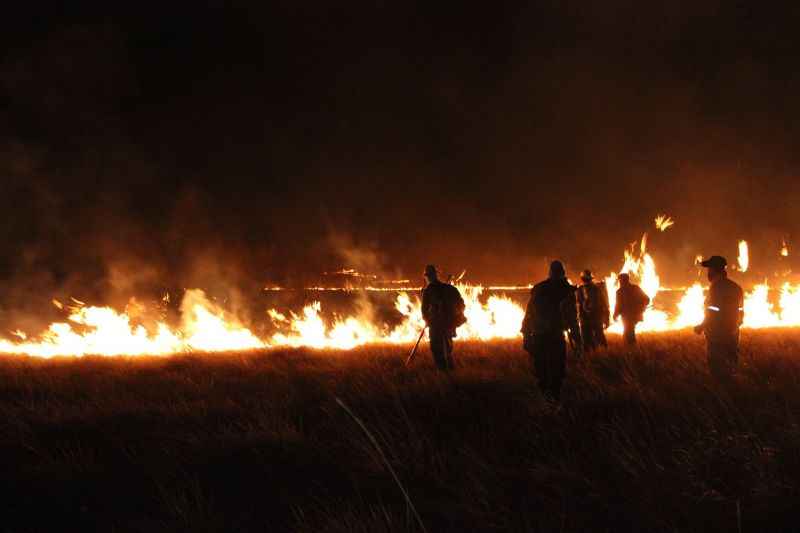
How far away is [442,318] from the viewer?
1004cm

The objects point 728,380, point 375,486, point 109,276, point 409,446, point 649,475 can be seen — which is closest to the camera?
point 649,475

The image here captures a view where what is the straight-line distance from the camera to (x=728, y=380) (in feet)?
23.6

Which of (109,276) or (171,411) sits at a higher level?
(109,276)

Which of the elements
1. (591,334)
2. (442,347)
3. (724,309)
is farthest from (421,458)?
(591,334)

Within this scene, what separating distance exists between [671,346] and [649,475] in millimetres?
9424

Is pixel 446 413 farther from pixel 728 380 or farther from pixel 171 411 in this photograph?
pixel 728 380

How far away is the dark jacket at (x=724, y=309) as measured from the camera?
7.75 metres

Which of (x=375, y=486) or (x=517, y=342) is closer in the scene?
(x=375, y=486)

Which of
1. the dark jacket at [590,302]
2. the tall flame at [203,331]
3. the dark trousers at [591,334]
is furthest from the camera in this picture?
the tall flame at [203,331]

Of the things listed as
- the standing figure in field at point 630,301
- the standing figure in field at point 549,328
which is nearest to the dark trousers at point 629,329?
the standing figure in field at point 630,301

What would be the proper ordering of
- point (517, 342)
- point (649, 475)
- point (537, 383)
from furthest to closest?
point (517, 342) → point (537, 383) → point (649, 475)

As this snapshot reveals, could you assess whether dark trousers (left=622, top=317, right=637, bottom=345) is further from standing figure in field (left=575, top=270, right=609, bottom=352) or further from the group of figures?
the group of figures

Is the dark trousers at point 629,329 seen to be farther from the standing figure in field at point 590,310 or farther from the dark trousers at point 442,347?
the dark trousers at point 442,347

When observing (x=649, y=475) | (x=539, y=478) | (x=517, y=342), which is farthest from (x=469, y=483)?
(x=517, y=342)
